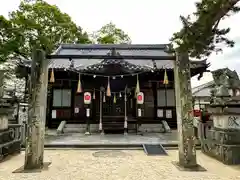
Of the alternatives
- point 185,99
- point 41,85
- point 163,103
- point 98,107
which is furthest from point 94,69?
point 185,99

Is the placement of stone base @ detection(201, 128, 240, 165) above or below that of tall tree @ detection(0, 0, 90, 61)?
below

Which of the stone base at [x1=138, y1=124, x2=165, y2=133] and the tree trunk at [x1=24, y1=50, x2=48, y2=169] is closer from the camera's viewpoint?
the tree trunk at [x1=24, y1=50, x2=48, y2=169]

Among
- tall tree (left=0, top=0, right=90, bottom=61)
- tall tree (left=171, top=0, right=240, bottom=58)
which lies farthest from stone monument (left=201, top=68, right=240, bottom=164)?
tall tree (left=0, top=0, right=90, bottom=61)

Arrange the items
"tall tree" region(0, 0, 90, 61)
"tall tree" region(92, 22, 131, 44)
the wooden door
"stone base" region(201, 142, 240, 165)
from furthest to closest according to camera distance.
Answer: "tall tree" region(92, 22, 131, 44), "tall tree" region(0, 0, 90, 61), the wooden door, "stone base" region(201, 142, 240, 165)

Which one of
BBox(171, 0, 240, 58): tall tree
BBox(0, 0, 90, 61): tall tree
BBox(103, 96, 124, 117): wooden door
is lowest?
BBox(103, 96, 124, 117): wooden door

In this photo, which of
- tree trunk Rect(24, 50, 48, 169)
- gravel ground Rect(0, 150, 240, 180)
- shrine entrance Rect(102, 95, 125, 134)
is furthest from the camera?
shrine entrance Rect(102, 95, 125, 134)

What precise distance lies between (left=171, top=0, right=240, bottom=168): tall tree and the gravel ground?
663 mm

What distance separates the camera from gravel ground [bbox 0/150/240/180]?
15.3 feet

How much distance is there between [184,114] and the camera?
18.3 feet

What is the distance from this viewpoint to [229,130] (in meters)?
6.07

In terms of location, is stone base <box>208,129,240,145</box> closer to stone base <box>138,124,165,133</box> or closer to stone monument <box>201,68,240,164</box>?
stone monument <box>201,68,240,164</box>

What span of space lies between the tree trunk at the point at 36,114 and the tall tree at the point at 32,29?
12.0 m

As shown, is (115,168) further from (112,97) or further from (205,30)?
(112,97)

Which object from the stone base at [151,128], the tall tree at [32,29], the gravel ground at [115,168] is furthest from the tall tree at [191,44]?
the tall tree at [32,29]
